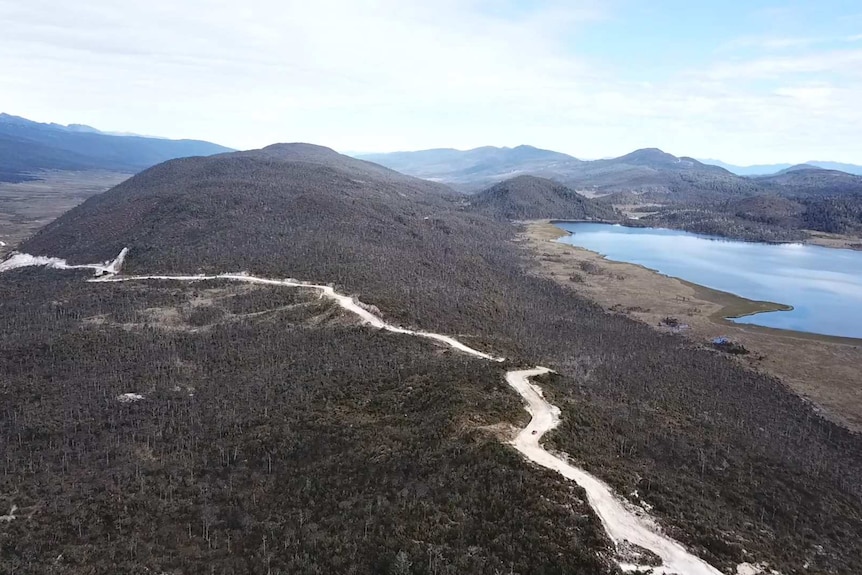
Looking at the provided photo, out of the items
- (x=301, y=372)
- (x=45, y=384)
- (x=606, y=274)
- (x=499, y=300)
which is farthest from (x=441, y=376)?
(x=606, y=274)

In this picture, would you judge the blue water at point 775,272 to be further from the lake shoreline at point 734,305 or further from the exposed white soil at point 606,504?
the exposed white soil at point 606,504

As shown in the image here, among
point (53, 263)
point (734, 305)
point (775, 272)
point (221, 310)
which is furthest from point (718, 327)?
point (53, 263)

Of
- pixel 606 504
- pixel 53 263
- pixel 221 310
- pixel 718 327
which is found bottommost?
pixel 53 263

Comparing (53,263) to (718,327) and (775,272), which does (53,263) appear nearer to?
(718,327)

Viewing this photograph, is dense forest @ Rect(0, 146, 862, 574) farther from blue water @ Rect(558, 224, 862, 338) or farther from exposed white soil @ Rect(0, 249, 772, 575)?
blue water @ Rect(558, 224, 862, 338)

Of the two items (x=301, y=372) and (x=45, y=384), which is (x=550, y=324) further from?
(x=45, y=384)
